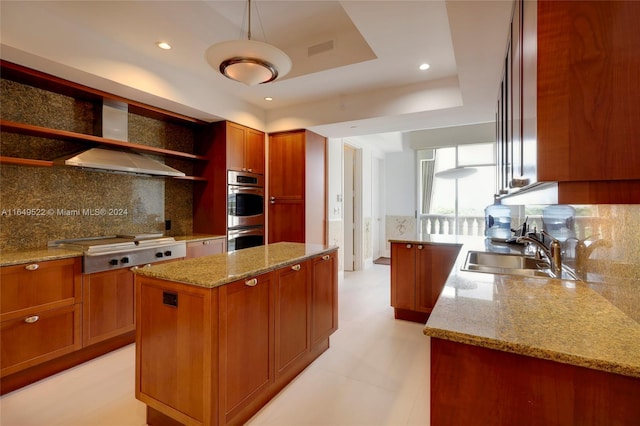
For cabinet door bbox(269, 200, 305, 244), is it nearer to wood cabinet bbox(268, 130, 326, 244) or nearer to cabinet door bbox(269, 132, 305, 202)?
wood cabinet bbox(268, 130, 326, 244)

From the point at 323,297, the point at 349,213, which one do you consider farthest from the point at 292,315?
the point at 349,213

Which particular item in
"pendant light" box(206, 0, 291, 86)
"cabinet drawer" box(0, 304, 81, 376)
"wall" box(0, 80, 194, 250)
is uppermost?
"pendant light" box(206, 0, 291, 86)

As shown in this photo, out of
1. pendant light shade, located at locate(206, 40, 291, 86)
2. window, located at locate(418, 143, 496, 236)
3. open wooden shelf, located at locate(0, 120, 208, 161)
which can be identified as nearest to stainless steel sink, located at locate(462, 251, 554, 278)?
pendant light shade, located at locate(206, 40, 291, 86)

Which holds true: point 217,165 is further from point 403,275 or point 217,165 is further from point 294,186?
point 403,275

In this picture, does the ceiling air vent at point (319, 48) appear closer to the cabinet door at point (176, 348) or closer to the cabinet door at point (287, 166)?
the cabinet door at point (287, 166)

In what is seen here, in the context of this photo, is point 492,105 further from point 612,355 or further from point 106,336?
point 106,336

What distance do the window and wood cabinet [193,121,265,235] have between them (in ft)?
14.0

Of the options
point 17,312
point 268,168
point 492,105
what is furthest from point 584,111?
point 268,168

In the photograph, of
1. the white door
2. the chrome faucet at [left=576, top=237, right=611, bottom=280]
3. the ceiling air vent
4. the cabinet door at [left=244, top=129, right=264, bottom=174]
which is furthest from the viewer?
the white door

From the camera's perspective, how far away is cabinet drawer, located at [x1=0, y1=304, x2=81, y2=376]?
2002 mm

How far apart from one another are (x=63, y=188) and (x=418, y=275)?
359 centimetres

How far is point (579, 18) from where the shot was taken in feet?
2.69

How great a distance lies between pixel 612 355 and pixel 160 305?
6.15 feet

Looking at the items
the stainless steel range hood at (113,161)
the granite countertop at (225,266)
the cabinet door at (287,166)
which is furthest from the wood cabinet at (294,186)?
the granite countertop at (225,266)
